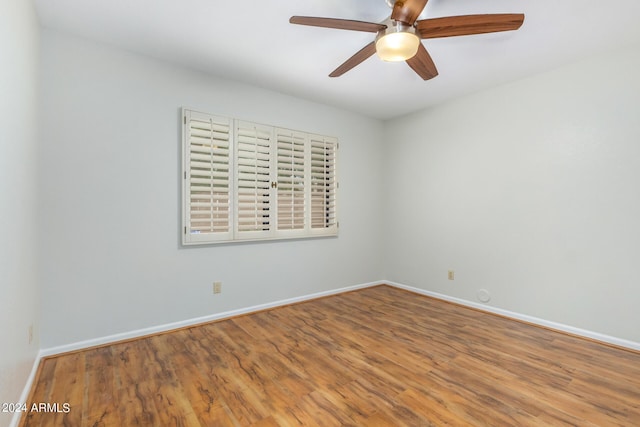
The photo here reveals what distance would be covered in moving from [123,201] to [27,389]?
138cm

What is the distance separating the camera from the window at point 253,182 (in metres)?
2.87

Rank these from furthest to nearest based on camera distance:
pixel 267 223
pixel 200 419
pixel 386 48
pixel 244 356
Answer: pixel 267 223 < pixel 244 356 < pixel 386 48 < pixel 200 419

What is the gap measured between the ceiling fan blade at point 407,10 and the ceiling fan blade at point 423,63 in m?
0.28

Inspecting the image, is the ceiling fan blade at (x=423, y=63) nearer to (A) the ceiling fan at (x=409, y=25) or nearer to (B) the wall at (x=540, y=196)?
(A) the ceiling fan at (x=409, y=25)

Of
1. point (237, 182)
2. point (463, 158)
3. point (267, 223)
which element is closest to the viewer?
point (237, 182)

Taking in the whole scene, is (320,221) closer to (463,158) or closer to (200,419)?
(463,158)

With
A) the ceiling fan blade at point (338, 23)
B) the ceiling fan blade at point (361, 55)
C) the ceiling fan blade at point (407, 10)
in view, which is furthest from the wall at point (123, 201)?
the ceiling fan blade at point (407, 10)

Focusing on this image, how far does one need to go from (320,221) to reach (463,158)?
1902mm

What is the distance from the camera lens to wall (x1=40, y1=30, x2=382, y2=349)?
2291mm

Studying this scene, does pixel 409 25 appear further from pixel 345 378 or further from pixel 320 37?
pixel 345 378

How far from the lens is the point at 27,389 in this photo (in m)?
1.78

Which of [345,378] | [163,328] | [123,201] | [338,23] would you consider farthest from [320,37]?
[163,328]

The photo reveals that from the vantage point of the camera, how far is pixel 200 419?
1.58m

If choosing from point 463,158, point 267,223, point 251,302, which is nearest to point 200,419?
point 251,302
